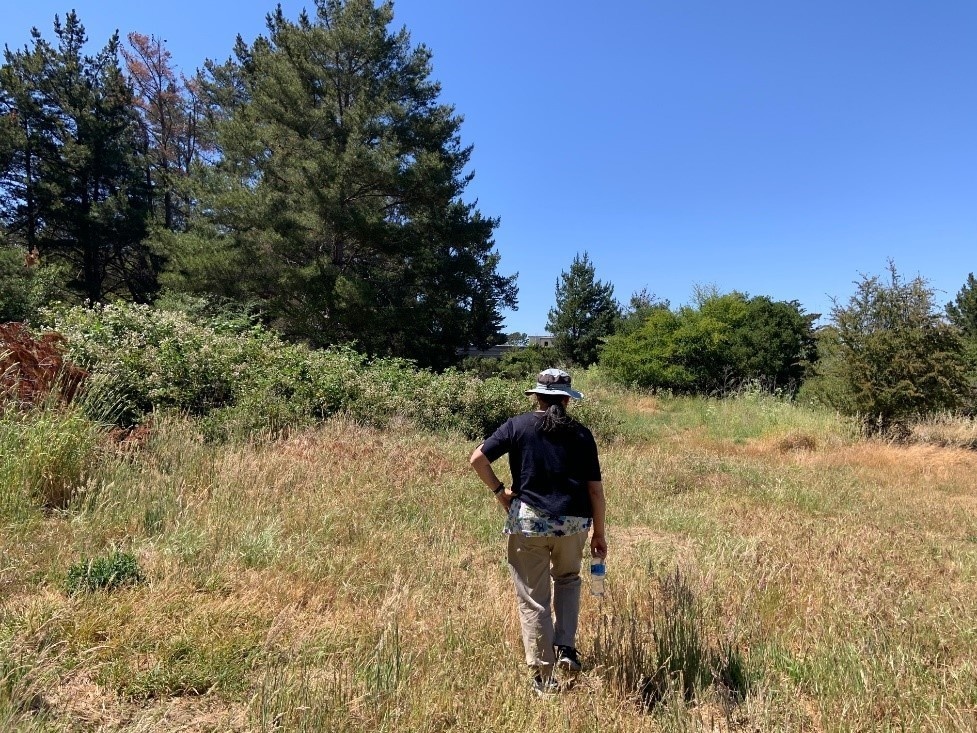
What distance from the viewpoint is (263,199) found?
1758 centimetres

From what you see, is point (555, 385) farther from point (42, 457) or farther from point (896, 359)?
point (896, 359)

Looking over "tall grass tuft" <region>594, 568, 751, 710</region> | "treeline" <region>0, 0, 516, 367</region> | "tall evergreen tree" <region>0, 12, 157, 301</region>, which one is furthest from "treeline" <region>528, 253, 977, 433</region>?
"tall evergreen tree" <region>0, 12, 157, 301</region>

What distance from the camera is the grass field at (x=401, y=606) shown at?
234 centimetres

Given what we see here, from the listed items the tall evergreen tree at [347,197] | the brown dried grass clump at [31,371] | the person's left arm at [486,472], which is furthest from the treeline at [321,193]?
the person's left arm at [486,472]

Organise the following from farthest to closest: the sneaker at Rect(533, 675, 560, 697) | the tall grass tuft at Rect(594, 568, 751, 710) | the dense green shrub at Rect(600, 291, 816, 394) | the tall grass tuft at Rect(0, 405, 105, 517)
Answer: the dense green shrub at Rect(600, 291, 816, 394), the tall grass tuft at Rect(0, 405, 105, 517), the tall grass tuft at Rect(594, 568, 751, 710), the sneaker at Rect(533, 675, 560, 697)

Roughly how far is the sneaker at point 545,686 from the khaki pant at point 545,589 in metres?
0.07

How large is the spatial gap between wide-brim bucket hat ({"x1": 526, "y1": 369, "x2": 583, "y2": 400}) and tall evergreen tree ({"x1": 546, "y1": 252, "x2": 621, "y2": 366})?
37874 mm

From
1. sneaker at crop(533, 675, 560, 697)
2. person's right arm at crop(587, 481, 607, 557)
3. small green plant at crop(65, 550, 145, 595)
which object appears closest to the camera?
sneaker at crop(533, 675, 560, 697)

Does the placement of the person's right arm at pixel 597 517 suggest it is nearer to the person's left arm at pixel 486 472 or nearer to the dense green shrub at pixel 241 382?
the person's left arm at pixel 486 472

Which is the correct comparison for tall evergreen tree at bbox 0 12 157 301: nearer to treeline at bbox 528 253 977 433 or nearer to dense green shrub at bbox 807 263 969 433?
treeline at bbox 528 253 977 433

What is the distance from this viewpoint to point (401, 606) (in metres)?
3.15

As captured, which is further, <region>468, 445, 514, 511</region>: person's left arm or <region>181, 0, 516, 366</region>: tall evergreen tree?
<region>181, 0, 516, 366</region>: tall evergreen tree

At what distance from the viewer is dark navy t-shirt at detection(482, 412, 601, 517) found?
8.99 feet

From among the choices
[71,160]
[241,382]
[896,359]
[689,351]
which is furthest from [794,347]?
[71,160]
